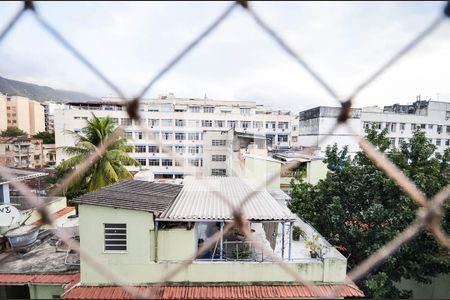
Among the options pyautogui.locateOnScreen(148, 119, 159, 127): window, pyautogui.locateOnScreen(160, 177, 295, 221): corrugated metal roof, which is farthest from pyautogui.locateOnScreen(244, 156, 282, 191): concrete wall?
pyautogui.locateOnScreen(148, 119, 159, 127): window

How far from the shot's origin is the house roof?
5.06m

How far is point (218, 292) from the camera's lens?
194 inches

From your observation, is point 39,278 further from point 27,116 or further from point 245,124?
point 27,116

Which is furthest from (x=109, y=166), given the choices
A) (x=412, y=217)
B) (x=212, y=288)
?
(x=412, y=217)

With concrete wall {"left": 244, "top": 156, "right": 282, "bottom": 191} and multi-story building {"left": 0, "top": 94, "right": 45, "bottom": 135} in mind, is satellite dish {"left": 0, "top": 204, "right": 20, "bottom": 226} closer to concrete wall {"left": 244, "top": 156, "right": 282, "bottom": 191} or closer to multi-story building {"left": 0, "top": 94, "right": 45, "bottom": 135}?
concrete wall {"left": 244, "top": 156, "right": 282, "bottom": 191}

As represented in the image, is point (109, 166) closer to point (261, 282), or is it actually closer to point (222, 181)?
point (222, 181)

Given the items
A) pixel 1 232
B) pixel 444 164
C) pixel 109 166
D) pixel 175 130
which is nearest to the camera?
pixel 444 164

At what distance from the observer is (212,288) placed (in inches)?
199

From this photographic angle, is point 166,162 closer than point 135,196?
No

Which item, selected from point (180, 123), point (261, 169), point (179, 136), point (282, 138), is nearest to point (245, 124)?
point (282, 138)

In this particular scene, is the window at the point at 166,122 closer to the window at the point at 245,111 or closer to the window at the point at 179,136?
the window at the point at 179,136

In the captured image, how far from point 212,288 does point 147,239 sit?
1.52m

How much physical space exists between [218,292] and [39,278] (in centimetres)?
370

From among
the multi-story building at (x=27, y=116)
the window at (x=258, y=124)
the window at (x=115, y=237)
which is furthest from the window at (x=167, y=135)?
the multi-story building at (x=27, y=116)
